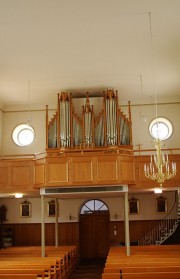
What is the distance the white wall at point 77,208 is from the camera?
20.3 m

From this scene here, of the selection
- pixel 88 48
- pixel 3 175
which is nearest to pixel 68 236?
pixel 3 175

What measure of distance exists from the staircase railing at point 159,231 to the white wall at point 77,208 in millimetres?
368

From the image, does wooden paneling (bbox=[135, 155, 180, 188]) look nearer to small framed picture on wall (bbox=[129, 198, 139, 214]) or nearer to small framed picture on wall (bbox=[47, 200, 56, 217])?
small framed picture on wall (bbox=[129, 198, 139, 214])

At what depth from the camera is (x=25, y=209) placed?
815 inches

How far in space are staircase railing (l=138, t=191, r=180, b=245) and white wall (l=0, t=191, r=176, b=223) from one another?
1.21 ft

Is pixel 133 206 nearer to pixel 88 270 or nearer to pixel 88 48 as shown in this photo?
pixel 88 270

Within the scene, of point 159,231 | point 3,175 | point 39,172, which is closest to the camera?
point 39,172

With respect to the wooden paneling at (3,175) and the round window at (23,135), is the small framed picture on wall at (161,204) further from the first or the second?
the wooden paneling at (3,175)

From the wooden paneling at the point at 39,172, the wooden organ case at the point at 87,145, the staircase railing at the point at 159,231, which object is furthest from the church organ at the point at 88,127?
the staircase railing at the point at 159,231

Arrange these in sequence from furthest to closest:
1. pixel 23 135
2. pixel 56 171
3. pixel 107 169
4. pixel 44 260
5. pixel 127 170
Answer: pixel 23 135
pixel 127 170
pixel 56 171
pixel 107 169
pixel 44 260

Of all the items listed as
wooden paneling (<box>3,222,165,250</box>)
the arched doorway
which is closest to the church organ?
the arched doorway

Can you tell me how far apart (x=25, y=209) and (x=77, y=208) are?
2766mm

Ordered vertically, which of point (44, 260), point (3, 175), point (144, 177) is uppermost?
point (3, 175)

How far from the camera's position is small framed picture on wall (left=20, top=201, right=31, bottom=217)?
67.8 feet
